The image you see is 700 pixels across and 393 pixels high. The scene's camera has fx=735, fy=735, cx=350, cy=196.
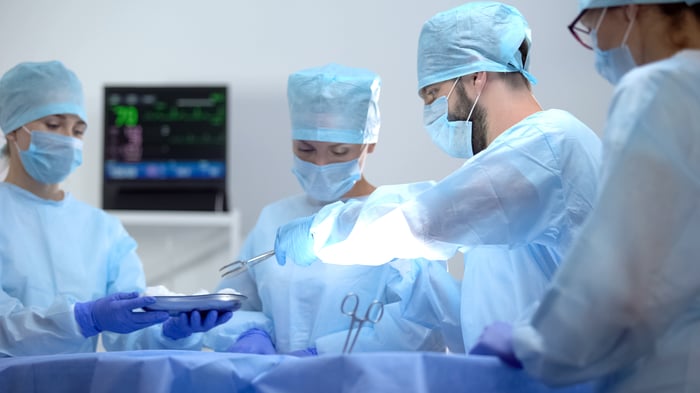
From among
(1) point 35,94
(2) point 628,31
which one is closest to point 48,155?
(1) point 35,94

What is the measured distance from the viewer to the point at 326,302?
2.09 metres

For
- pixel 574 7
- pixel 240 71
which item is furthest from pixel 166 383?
pixel 574 7

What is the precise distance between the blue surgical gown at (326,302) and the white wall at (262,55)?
1.08 m

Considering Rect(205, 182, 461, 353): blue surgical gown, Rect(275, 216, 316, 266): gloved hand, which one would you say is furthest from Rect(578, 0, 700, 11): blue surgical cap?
Rect(275, 216, 316, 266): gloved hand

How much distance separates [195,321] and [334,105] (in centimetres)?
80

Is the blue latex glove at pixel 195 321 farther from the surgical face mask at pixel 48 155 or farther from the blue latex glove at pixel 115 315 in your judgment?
the surgical face mask at pixel 48 155

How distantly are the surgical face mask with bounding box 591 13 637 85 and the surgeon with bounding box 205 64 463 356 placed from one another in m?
0.65

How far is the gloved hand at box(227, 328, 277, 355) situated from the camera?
1.95 m

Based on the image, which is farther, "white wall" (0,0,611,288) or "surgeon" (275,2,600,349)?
"white wall" (0,0,611,288)

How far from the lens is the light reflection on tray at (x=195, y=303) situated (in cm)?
170

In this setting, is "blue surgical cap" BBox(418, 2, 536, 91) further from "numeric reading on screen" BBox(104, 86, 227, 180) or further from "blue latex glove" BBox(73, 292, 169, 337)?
"numeric reading on screen" BBox(104, 86, 227, 180)

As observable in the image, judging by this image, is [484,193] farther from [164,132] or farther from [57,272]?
[164,132]

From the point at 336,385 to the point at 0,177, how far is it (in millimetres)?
1674

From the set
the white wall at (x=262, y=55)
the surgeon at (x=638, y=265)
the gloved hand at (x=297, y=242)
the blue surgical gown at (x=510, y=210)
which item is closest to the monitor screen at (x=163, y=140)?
the white wall at (x=262, y=55)
